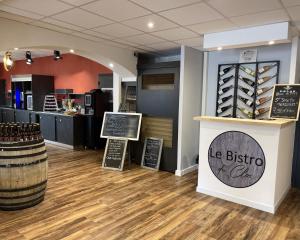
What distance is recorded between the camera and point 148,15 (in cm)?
295

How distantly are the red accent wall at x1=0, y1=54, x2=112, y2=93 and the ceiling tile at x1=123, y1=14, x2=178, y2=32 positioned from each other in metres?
3.31

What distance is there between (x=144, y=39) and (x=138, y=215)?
9.36 feet

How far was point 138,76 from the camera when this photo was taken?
5109 millimetres

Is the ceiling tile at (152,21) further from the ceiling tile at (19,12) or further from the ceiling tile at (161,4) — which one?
the ceiling tile at (19,12)

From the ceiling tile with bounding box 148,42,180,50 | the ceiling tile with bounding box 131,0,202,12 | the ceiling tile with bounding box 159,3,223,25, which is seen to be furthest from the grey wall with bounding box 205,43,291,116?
the ceiling tile with bounding box 131,0,202,12

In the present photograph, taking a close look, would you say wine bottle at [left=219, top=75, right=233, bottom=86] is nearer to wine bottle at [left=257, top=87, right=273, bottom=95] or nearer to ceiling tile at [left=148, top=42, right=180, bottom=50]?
wine bottle at [left=257, top=87, right=273, bottom=95]

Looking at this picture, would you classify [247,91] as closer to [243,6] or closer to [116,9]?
[243,6]

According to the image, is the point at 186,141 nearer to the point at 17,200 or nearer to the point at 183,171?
the point at 183,171

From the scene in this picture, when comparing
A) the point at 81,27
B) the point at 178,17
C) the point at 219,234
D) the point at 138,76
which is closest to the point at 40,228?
the point at 219,234

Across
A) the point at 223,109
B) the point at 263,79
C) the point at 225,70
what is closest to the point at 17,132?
the point at 223,109

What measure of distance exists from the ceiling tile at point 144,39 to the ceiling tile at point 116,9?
35.5 inches

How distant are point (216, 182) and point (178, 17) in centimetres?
239

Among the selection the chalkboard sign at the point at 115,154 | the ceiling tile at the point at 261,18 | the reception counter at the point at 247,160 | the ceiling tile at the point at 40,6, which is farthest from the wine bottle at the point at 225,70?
the ceiling tile at the point at 40,6

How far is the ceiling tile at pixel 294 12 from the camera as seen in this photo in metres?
2.65
